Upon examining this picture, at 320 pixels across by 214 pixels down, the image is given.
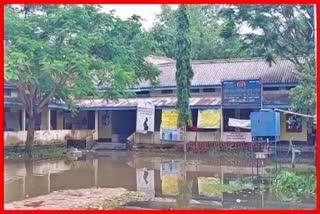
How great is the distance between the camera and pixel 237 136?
77.9ft

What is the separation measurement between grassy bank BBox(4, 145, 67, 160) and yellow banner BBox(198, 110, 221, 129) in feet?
24.8

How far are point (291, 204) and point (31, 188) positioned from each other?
7.38 m

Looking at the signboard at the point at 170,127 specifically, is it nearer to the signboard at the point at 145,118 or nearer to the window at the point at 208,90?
the signboard at the point at 145,118

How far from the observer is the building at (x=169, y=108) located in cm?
2392

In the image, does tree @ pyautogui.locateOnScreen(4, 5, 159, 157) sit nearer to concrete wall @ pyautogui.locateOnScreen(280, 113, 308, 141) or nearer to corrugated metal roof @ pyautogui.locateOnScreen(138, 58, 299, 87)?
corrugated metal roof @ pyautogui.locateOnScreen(138, 58, 299, 87)

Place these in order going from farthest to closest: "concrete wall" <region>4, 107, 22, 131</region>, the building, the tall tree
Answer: "concrete wall" <region>4, 107, 22, 131</region> < the tall tree < the building

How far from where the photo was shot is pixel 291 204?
1073 centimetres

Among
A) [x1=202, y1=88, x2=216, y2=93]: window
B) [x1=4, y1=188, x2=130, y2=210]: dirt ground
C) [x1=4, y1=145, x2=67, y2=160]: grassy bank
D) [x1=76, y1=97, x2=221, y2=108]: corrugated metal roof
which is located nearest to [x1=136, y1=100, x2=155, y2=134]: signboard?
[x1=76, y1=97, x2=221, y2=108]: corrugated metal roof

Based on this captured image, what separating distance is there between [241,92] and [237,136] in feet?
7.61

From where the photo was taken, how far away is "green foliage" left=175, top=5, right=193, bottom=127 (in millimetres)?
24250

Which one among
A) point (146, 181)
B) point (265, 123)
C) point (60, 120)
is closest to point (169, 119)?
point (60, 120)

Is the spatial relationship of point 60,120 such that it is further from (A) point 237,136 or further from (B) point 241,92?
(B) point 241,92

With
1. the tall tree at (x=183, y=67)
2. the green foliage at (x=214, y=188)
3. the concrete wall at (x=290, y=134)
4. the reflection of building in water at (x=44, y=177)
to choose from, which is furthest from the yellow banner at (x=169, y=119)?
the green foliage at (x=214, y=188)

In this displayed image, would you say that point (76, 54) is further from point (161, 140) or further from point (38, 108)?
point (161, 140)
